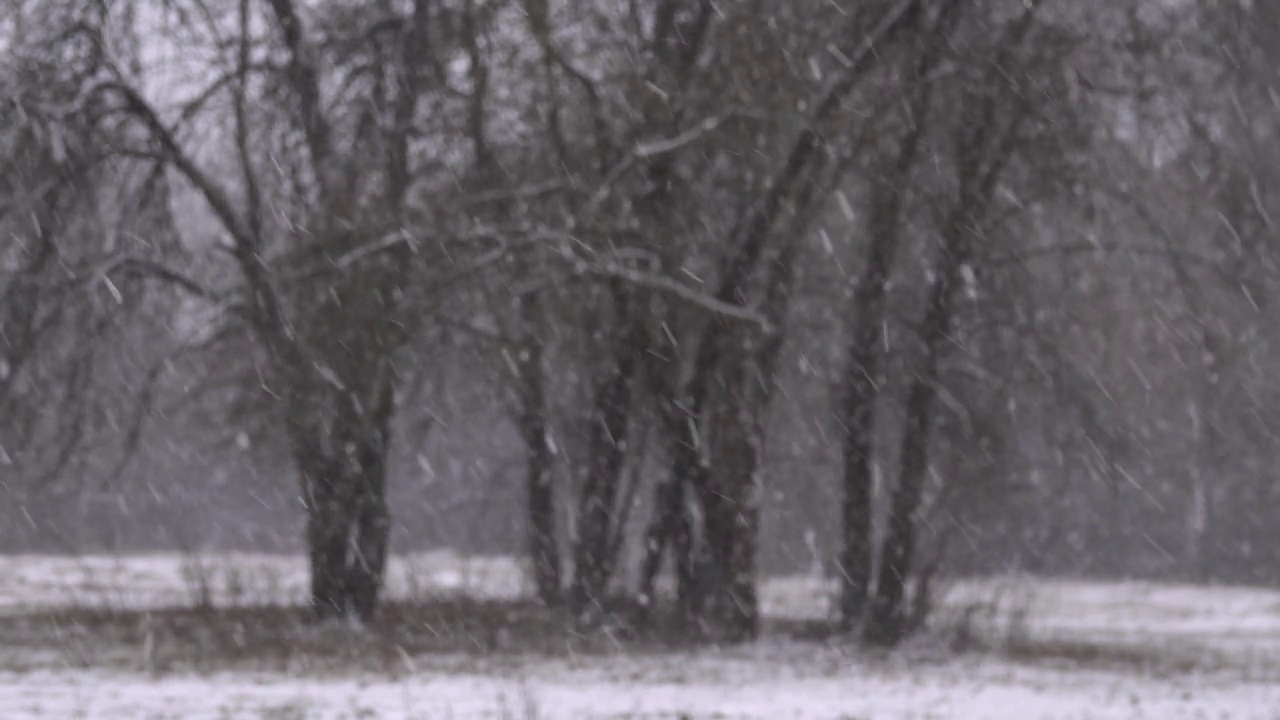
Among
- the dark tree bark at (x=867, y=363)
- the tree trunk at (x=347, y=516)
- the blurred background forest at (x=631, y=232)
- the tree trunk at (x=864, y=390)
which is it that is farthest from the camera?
the tree trunk at (x=864, y=390)

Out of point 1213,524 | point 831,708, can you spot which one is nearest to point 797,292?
point 831,708

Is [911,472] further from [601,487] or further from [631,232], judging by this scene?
[631,232]

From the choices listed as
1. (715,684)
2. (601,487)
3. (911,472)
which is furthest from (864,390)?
(715,684)

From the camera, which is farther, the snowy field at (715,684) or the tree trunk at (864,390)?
the tree trunk at (864,390)

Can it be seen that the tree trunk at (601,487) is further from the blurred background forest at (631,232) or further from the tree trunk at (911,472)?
the tree trunk at (911,472)

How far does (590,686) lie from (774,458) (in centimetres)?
1015

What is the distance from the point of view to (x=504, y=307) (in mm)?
13906

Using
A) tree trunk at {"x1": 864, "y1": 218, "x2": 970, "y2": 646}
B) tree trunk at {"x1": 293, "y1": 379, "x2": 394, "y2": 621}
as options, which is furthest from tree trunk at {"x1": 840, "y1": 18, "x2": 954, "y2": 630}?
tree trunk at {"x1": 293, "y1": 379, "x2": 394, "y2": 621}

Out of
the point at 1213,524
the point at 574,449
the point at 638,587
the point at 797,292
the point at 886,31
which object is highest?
the point at 886,31

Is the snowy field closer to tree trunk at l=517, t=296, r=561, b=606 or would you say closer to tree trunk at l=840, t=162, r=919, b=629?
tree trunk at l=517, t=296, r=561, b=606

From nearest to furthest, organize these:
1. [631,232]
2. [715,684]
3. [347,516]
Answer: [715,684] → [631,232] → [347,516]

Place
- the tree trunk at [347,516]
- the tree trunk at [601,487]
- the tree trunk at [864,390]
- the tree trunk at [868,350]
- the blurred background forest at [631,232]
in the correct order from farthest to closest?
the tree trunk at [601,487], the tree trunk at [864,390], the tree trunk at [868,350], the tree trunk at [347,516], the blurred background forest at [631,232]

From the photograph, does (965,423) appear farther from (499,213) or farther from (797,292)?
(499,213)

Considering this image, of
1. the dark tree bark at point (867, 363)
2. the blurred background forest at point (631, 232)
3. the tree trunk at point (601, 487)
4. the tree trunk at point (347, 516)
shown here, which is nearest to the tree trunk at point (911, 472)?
the blurred background forest at point (631, 232)
